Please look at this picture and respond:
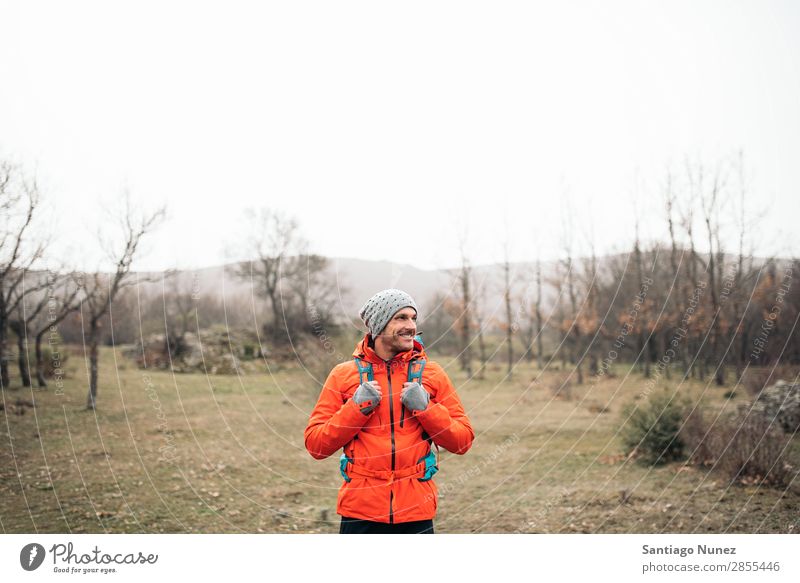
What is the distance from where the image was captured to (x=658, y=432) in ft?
20.4

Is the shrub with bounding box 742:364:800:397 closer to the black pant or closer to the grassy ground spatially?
the grassy ground

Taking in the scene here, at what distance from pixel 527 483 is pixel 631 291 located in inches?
572

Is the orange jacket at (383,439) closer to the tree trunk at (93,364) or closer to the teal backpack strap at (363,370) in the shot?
the teal backpack strap at (363,370)

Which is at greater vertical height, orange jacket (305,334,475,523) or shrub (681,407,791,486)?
orange jacket (305,334,475,523)

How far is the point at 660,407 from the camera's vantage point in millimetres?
6309

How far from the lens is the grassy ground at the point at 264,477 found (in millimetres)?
4277

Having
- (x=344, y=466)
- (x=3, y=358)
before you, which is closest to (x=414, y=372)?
(x=344, y=466)

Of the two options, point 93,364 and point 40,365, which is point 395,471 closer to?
point 40,365

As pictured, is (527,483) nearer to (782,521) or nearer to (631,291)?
(782,521)

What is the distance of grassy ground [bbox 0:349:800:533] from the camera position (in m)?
4.28

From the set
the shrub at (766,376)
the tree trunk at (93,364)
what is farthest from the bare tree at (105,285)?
the shrub at (766,376)

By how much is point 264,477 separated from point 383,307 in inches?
183
